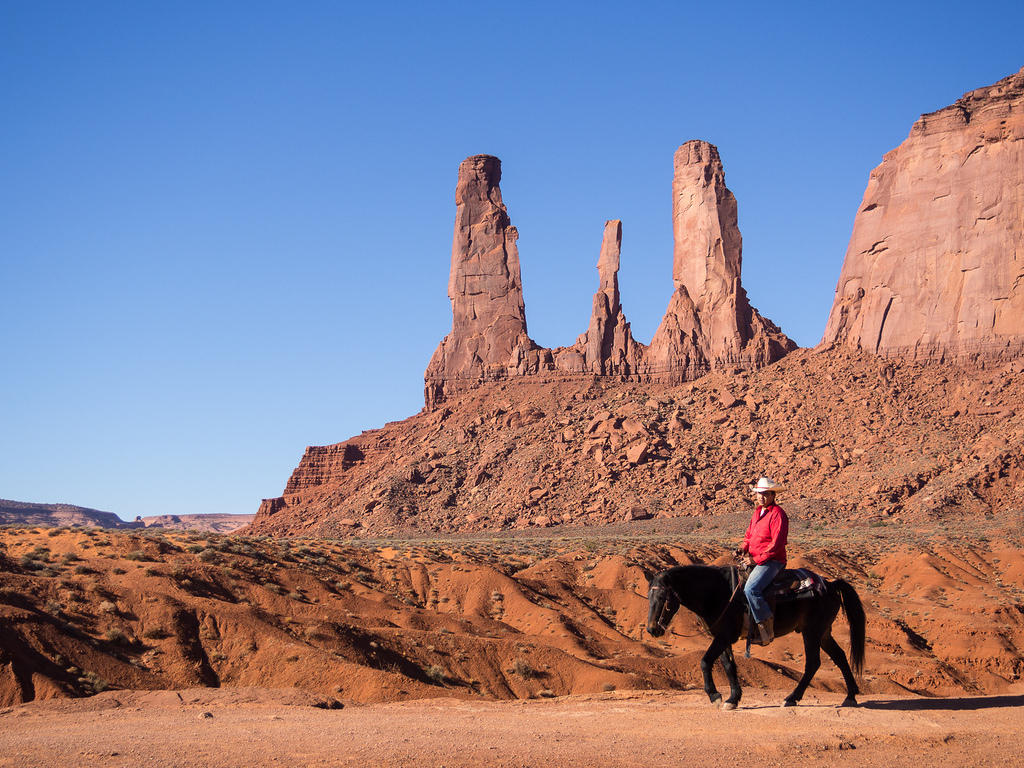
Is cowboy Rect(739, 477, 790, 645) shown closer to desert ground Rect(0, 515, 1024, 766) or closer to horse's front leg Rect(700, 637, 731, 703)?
horse's front leg Rect(700, 637, 731, 703)

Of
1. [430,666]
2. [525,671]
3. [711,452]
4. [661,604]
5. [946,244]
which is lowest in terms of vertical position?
[525,671]

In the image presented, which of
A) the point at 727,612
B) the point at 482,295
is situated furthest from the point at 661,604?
the point at 482,295

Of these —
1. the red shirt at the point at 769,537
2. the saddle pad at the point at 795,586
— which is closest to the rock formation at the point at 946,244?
the saddle pad at the point at 795,586

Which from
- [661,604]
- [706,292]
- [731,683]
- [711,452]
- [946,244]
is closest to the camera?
[661,604]

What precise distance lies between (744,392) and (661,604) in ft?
264

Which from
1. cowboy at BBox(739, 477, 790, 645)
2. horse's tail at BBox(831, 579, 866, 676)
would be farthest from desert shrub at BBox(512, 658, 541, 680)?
cowboy at BBox(739, 477, 790, 645)

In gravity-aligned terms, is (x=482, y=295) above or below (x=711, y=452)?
above

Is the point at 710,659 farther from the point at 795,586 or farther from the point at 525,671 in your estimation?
the point at 525,671

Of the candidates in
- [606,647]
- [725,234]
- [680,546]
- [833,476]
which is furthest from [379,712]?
[725,234]

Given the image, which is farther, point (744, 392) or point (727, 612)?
point (744, 392)

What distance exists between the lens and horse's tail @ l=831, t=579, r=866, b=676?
48.0ft

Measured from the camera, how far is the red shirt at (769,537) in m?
13.9

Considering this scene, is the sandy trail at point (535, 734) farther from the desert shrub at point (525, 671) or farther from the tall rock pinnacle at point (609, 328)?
the tall rock pinnacle at point (609, 328)

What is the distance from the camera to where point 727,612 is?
13922mm
